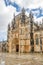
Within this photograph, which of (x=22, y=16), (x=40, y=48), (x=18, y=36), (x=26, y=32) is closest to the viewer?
(x=40, y=48)

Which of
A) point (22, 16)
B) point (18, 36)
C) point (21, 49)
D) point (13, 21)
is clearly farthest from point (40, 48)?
point (13, 21)

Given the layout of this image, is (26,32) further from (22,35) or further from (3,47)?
(3,47)

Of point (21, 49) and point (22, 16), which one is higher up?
point (22, 16)

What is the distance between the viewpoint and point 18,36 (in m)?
54.8

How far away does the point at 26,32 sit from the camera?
5041cm

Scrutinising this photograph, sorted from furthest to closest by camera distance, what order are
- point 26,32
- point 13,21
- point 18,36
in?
point 13,21, point 18,36, point 26,32

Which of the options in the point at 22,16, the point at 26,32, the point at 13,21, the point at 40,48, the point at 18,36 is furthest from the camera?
the point at 13,21

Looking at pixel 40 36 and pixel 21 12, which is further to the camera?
pixel 21 12

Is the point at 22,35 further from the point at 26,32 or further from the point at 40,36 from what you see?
the point at 40,36

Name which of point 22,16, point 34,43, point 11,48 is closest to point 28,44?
point 34,43

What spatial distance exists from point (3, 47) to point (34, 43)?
2343 centimetres

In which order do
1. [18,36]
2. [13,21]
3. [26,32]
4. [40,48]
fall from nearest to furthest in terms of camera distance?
[40,48] < [26,32] < [18,36] < [13,21]

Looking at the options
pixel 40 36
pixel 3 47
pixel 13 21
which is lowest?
pixel 3 47

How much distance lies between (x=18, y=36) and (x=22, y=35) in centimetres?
388
